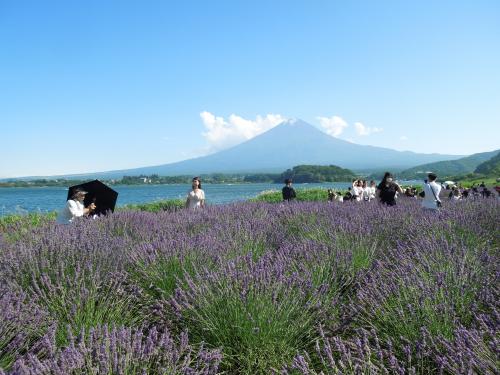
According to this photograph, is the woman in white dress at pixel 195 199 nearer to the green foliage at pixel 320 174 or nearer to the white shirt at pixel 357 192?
the white shirt at pixel 357 192

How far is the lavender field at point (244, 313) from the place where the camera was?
6.20 ft

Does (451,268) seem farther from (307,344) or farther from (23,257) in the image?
(23,257)

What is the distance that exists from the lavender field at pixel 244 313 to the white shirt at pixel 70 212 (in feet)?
9.15

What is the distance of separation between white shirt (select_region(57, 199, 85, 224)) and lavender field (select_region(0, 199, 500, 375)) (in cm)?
279

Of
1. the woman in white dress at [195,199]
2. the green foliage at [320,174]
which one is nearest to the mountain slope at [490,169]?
the green foliage at [320,174]

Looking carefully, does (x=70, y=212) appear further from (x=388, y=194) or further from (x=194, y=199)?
(x=388, y=194)

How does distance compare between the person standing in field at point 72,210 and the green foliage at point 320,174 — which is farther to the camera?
the green foliage at point 320,174

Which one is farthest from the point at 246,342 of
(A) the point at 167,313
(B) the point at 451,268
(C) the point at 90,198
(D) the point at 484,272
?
(C) the point at 90,198

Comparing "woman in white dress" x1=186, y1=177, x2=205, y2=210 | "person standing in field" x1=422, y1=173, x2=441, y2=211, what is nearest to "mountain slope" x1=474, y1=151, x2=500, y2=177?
"person standing in field" x1=422, y1=173, x2=441, y2=211

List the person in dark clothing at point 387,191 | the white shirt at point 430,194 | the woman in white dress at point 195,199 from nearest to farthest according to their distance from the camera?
the white shirt at point 430,194 < the person in dark clothing at point 387,191 < the woman in white dress at point 195,199

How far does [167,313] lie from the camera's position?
122 inches

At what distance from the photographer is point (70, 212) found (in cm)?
693

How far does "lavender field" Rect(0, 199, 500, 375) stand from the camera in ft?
6.20

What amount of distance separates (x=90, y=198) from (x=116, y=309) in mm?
6883
